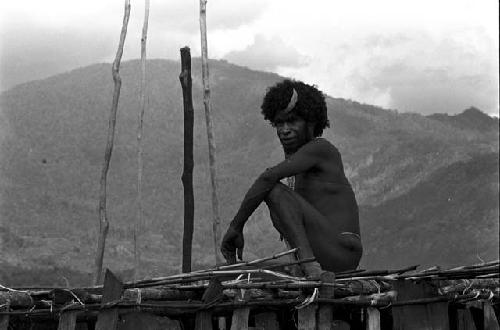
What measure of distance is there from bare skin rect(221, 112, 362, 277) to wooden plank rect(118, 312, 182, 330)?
3.38ft

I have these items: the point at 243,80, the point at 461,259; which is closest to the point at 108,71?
the point at 243,80

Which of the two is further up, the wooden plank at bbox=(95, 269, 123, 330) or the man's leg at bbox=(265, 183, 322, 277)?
the man's leg at bbox=(265, 183, 322, 277)

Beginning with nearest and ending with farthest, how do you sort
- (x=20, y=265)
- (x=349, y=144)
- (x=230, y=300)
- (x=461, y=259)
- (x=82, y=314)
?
1. (x=82, y=314)
2. (x=230, y=300)
3. (x=20, y=265)
4. (x=461, y=259)
5. (x=349, y=144)

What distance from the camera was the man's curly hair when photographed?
504cm

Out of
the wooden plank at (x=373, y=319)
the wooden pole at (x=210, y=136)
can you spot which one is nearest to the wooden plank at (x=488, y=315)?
the wooden plank at (x=373, y=319)

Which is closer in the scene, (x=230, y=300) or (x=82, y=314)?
(x=82, y=314)

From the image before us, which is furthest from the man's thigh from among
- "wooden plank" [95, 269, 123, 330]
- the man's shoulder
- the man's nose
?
"wooden plank" [95, 269, 123, 330]

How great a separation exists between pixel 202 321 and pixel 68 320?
1.74 feet

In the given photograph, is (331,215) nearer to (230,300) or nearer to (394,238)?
(230,300)

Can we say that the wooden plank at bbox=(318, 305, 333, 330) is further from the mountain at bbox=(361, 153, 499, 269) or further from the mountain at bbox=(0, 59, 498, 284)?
the mountain at bbox=(361, 153, 499, 269)

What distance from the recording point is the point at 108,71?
56.4 m

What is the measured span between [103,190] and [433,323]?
6784 mm

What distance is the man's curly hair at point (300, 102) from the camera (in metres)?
5.04

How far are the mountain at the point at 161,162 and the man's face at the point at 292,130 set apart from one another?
17968mm
